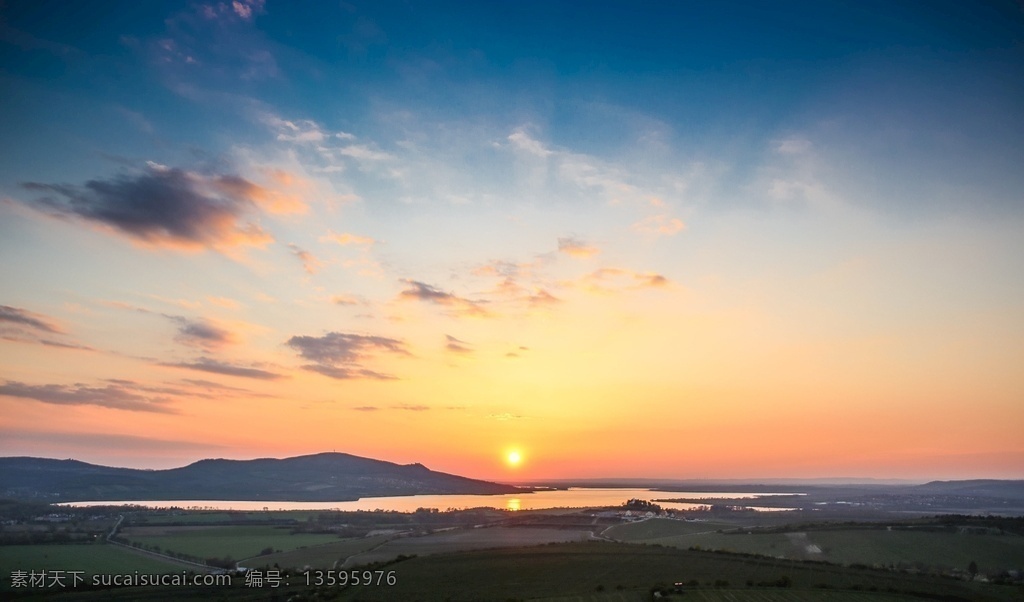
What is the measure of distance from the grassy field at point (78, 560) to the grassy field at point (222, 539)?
7.57 meters

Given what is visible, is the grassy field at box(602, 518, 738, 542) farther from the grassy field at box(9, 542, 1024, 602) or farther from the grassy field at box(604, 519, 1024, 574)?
the grassy field at box(9, 542, 1024, 602)

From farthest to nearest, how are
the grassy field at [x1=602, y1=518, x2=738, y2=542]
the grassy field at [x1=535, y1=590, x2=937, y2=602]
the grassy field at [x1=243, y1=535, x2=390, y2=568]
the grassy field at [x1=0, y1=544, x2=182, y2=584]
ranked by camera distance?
the grassy field at [x1=602, y1=518, x2=738, y2=542], the grassy field at [x1=243, y1=535, x2=390, y2=568], the grassy field at [x1=0, y1=544, x2=182, y2=584], the grassy field at [x1=535, y1=590, x2=937, y2=602]

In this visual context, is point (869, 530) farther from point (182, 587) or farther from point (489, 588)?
point (182, 587)

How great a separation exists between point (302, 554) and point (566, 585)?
152 ft

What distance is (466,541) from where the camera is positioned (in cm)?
8619

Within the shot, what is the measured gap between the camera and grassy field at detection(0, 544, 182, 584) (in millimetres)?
62438

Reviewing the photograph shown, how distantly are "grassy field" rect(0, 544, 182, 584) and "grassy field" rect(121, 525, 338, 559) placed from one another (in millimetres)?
7568

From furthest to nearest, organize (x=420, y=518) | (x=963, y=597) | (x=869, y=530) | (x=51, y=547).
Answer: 1. (x=420, y=518)
2. (x=869, y=530)
3. (x=51, y=547)
4. (x=963, y=597)

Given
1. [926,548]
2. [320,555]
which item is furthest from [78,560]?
[926,548]

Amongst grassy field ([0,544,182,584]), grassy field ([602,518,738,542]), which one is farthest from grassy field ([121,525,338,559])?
grassy field ([602,518,738,542])

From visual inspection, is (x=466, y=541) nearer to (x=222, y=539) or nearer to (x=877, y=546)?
(x=222, y=539)

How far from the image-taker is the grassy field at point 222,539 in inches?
3276

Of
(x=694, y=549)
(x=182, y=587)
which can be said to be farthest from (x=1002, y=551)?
(x=182, y=587)

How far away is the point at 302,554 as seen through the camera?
80.1m
